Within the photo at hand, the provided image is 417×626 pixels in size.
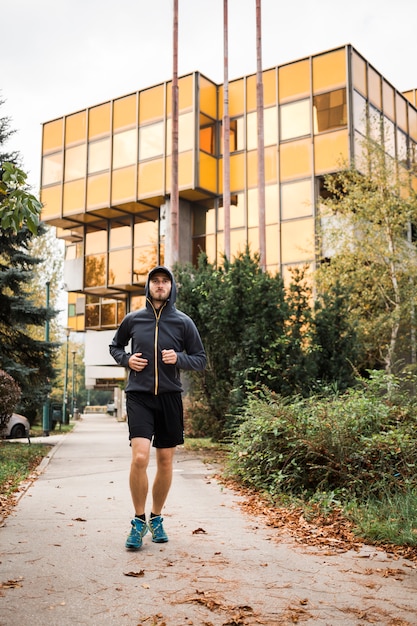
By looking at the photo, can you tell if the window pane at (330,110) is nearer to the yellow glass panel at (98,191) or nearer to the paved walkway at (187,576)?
the yellow glass panel at (98,191)

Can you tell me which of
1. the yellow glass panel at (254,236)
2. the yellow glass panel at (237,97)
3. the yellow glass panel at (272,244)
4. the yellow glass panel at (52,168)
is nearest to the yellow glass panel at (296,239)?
the yellow glass panel at (272,244)

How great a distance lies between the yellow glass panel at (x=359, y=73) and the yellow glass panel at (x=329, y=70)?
39 cm

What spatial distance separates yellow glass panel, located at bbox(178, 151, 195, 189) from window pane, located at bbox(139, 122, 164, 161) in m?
1.27

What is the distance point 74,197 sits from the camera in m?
31.4

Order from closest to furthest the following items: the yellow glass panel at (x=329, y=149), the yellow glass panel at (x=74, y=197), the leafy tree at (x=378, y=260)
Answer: the leafy tree at (x=378, y=260), the yellow glass panel at (x=329, y=149), the yellow glass panel at (x=74, y=197)

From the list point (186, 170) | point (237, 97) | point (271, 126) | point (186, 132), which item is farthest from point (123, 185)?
point (271, 126)

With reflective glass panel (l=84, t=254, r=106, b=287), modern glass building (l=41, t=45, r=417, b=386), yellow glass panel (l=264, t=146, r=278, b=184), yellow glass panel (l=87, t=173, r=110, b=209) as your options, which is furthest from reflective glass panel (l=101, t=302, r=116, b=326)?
yellow glass panel (l=264, t=146, r=278, b=184)

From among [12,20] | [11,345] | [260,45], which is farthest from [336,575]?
[260,45]

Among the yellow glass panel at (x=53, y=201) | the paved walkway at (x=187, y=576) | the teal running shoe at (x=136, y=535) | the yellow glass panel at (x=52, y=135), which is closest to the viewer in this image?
the paved walkway at (x=187, y=576)

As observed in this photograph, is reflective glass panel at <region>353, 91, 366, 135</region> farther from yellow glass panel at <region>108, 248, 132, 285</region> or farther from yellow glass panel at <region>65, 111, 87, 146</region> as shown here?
yellow glass panel at <region>65, 111, 87, 146</region>

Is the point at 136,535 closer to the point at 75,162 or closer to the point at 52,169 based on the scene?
the point at 75,162

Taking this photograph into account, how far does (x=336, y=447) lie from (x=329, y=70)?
2077 cm

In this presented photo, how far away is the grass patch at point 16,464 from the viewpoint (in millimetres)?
9617

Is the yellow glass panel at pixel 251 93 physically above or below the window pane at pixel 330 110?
above
